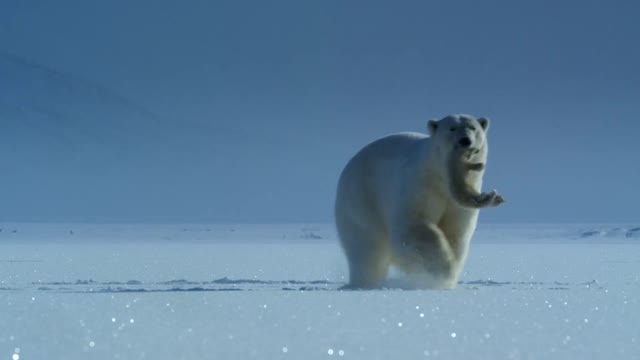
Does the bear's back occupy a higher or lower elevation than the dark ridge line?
higher

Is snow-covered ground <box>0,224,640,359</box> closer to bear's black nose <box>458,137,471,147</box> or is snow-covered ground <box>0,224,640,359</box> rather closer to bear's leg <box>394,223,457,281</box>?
bear's leg <box>394,223,457,281</box>

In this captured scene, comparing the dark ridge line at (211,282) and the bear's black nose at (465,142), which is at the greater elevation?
the bear's black nose at (465,142)

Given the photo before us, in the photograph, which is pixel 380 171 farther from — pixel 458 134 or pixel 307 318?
pixel 307 318

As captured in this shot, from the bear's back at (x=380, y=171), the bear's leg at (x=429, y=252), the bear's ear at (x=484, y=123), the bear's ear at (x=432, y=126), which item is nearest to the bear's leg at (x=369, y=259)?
the bear's back at (x=380, y=171)

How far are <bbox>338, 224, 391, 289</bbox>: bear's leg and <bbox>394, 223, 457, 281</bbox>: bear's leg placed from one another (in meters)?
0.79

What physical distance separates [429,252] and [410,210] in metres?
0.38

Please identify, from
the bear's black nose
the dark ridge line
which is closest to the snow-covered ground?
the dark ridge line

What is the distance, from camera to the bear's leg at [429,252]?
8.66 meters

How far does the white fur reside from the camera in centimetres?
873

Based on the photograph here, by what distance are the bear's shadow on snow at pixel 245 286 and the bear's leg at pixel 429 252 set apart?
156mm

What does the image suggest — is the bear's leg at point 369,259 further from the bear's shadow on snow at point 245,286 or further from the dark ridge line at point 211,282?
the dark ridge line at point 211,282

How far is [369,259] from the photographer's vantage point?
31.5ft

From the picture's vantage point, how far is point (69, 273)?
36.8 ft

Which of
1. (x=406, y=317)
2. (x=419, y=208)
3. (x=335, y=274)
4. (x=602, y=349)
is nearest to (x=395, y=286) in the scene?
(x=419, y=208)
